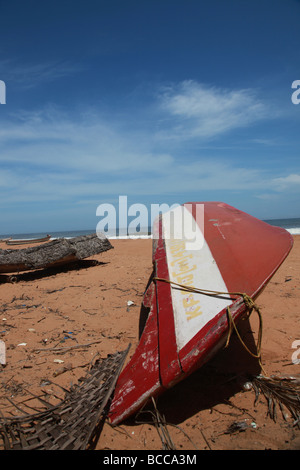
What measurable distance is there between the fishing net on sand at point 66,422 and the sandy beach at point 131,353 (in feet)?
0.49

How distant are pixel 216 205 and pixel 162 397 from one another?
3208 mm

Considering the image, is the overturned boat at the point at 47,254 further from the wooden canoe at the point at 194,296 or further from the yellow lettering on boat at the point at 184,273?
the yellow lettering on boat at the point at 184,273

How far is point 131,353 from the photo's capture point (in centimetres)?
274

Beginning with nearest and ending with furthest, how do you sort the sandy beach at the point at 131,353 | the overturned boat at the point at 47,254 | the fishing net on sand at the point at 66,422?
1. the fishing net on sand at the point at 66,422
2. the sandy beach at the point at 131,353
3. the overturned boat at the point at 47,254

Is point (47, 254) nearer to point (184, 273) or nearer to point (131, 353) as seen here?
point (131, 353)

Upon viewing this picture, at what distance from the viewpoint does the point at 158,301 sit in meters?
2.53

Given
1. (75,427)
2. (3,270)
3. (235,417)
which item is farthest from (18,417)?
(3,270)

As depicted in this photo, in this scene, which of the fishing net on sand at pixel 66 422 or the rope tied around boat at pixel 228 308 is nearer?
the fishing net on sand at pixel 66 422

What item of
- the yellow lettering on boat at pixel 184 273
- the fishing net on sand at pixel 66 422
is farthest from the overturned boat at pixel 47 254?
the fishing net on sand at pixel 66 422

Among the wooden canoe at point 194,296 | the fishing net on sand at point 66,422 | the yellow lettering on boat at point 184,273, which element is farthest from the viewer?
the yellow lettering on boat at point 184,273

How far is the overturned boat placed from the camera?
555cm

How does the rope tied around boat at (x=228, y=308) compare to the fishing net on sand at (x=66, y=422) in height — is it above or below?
above

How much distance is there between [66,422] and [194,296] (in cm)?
130

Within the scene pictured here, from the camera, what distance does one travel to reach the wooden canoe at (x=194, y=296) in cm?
190
